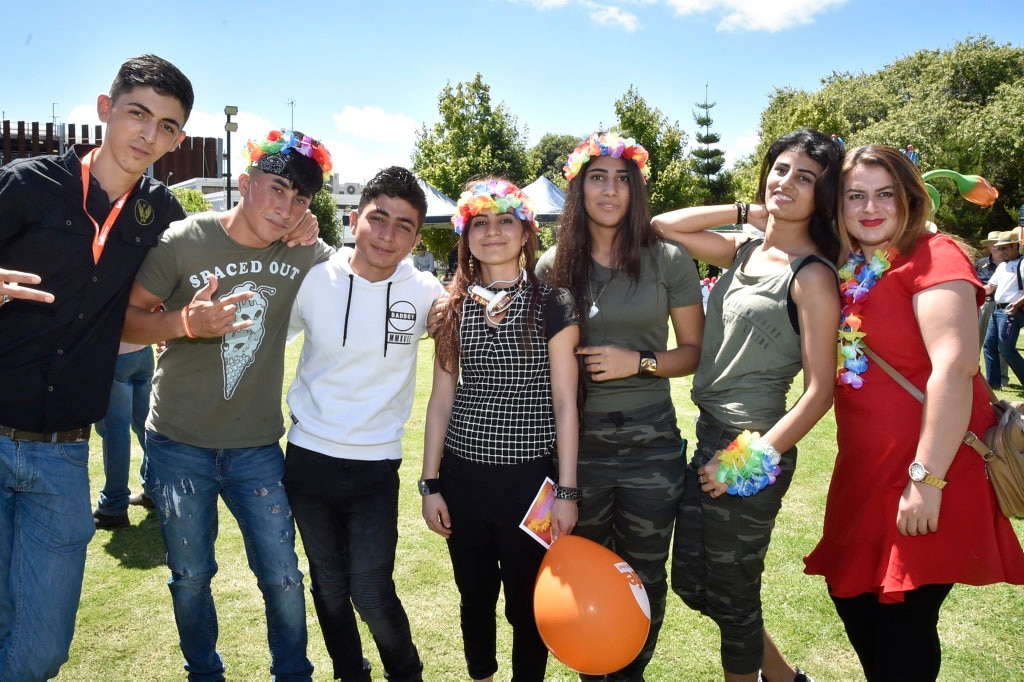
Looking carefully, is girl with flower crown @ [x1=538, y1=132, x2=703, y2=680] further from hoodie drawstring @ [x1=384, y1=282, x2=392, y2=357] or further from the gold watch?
the gold watch

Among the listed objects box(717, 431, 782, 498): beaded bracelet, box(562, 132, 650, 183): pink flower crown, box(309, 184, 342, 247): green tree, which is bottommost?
box(717, 431, 782, 498): beaded bracelet

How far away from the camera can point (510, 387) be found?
2.85m

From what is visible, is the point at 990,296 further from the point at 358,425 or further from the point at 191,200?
the point at 191,200

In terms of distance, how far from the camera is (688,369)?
296 cm

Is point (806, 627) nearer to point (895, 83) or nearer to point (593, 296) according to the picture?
point (593, 296)

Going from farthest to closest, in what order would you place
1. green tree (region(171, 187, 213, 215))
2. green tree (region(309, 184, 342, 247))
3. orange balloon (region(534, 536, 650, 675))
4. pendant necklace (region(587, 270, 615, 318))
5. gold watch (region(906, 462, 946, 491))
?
green tree (region(309, 184, 342, 247)) < green tree (region(171, 187, 213, 215)) < pendant necklace (region(587, 270, 615, 318)) < orange balloon (region(534, 536, 650, 675)) < gold watch (region(906, 462, 946, 491))

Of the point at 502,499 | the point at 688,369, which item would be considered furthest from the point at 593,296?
the point at 502,499

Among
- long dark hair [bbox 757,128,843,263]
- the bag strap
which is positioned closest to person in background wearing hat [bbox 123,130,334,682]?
long dark hair [bbox 757,128,843,263]

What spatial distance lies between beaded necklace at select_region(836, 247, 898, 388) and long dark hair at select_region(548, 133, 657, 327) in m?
0.82

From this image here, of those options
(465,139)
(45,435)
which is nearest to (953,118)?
(465,139)

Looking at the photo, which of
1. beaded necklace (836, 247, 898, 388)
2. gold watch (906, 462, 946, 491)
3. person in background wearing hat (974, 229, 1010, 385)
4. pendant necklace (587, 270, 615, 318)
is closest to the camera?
gold watch (906, 462, 946, 491)

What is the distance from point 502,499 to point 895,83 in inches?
1953

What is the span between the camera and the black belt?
99.0 inches

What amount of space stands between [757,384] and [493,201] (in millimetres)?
1309
